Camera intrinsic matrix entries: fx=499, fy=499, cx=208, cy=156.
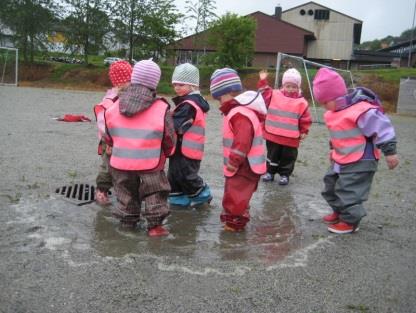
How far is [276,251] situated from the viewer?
4.27m

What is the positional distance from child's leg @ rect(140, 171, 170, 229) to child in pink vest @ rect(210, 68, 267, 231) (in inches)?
24.7

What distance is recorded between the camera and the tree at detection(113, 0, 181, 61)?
35250 millimetres

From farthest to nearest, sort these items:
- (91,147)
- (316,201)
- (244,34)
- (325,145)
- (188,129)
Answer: (244,34) < (325,145) < (91,147) < (316,201) < (188,129)

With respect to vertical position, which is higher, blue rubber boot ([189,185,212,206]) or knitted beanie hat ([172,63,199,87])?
knitted beanie hat ([172,63,199,87])

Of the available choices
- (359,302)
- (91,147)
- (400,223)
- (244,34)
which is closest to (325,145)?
(91,147)

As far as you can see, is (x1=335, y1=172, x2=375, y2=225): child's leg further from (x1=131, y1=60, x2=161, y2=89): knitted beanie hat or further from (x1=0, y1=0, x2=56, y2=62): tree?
(x1=0, y1=0, x2=56, y2=62): tree

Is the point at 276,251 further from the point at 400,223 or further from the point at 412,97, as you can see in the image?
the point at 412,97

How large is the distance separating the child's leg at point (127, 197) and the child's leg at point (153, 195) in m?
0.12

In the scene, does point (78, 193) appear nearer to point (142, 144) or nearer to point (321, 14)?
point (142, 144)

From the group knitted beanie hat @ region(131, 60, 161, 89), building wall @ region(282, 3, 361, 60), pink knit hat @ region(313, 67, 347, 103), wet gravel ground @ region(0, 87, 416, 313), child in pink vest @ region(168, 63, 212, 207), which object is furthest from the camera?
building wall @ region(282, 3, 361, 60)

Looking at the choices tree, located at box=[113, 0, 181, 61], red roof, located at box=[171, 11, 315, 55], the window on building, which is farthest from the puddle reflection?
the window on building

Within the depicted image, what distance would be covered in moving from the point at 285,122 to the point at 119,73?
277 centimetres

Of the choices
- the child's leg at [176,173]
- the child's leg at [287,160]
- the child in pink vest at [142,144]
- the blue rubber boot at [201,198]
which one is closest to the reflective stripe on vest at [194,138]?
the child's leg at [176,173]

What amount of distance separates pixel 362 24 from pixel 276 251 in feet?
180
